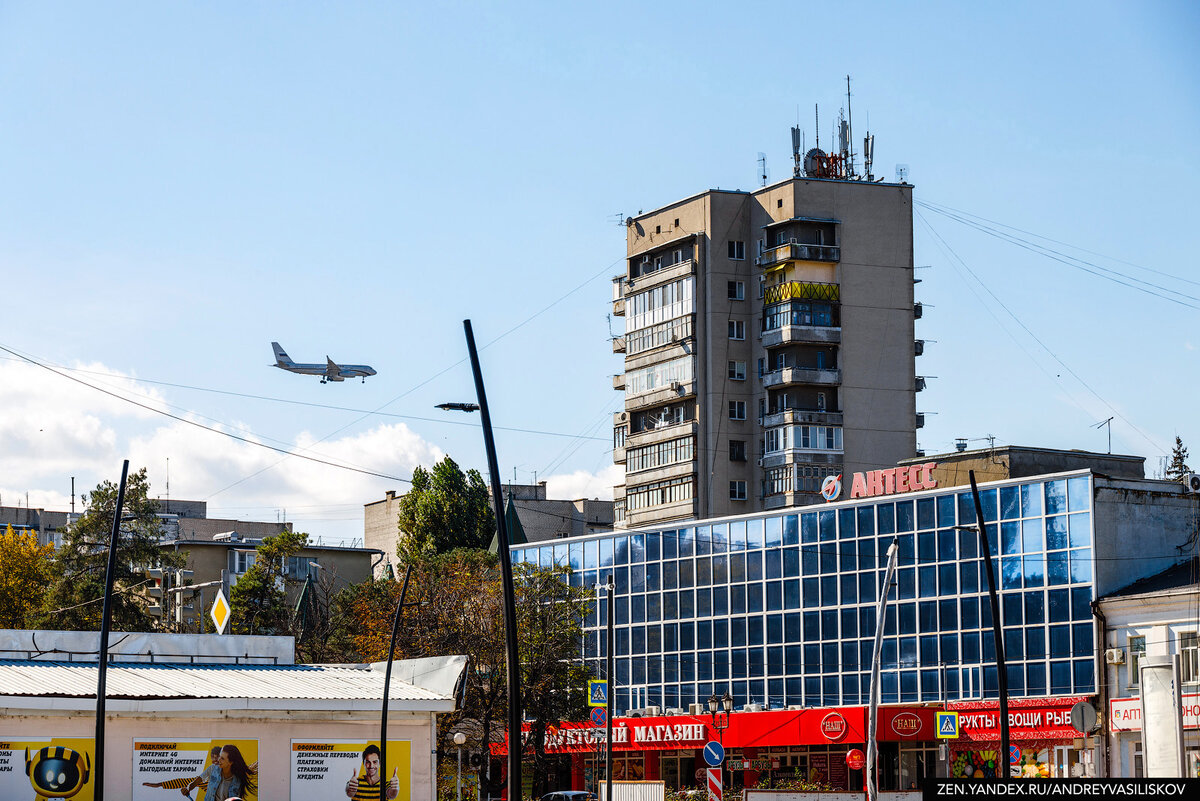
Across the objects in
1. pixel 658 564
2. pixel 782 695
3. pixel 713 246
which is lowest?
pixel 782 695

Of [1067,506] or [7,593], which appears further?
[7,593]

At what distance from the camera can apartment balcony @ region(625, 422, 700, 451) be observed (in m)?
100

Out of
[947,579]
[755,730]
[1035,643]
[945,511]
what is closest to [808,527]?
[945,511]

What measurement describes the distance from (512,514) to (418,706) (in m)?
61.2

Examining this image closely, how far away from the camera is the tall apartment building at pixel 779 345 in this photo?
98.2m

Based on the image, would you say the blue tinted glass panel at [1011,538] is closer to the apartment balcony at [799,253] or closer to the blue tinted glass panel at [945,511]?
the blue tinted glass panel at [945,511]

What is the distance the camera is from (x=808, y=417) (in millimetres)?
97500

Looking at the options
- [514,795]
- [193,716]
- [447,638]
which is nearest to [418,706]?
[193,716]

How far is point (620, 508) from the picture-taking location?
10619 centimetres

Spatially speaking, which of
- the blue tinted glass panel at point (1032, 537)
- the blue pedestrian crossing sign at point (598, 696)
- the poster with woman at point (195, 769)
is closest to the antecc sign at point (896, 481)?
the blue tinted glass panel at point (1032, 537)

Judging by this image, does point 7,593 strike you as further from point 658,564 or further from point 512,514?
point 658,564

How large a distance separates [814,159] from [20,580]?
58.4 m

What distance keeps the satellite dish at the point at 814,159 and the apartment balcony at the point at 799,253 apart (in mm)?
10046

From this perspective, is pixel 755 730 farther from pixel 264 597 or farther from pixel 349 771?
pixel 264 597
